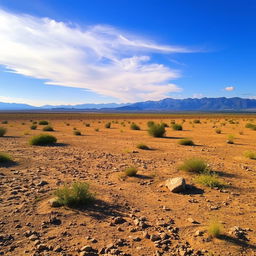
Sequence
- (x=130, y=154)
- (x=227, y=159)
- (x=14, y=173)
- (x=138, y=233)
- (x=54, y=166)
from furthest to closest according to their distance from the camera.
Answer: (x=130, y=154) < (x=227, y=159) < (x=54, y=166) < (x=14, y=173) < (x=138, y=233)

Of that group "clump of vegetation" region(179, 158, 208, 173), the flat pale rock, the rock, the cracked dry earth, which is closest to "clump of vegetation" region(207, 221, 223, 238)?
the cracked dry earth

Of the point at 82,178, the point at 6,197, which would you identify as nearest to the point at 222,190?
the point at 82,178

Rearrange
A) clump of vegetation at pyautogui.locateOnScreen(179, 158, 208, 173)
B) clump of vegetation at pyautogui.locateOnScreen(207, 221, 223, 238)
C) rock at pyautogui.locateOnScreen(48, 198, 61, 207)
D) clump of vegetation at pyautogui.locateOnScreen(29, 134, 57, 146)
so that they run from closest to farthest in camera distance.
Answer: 1. clump of vegetation at pyautogui.locateOnScreen(207, 221, 223, 238)
2. rock at pyautogui.locateOnScreen(48, 198, 61, 207)
3. clump of vegetation at pyautogui.locateOnScreen(179, 158, 208, 173)
4. clump of vegetation at pyautogui.locateOnScreen(29, 134, 57, 146)

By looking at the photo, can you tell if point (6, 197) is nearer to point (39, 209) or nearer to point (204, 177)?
point (39, 209)

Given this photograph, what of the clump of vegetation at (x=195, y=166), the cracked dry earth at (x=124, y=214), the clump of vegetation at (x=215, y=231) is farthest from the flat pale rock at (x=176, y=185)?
the clump of vegetation at (x=215, y=231)

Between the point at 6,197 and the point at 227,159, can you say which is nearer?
the point at 6,197

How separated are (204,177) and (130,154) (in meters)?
6.43

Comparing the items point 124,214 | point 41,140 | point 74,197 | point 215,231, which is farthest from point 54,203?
point 41,140

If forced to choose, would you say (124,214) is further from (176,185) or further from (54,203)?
(176,185)

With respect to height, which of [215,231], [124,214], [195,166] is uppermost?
[195,166]

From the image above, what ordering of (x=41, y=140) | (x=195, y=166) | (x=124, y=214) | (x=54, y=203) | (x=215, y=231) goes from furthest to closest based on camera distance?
(x=41, y=140) < (x=195, y=166) < (x=54, y=203) < (x=124, y=214) < (x=215, y=231)

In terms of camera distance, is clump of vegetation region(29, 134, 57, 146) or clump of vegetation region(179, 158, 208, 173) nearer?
clump of vegetation region(179, 158, 208, 173)

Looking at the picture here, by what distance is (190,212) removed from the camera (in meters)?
6.54

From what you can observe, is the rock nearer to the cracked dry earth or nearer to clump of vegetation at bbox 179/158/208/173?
the cracked dry earth
